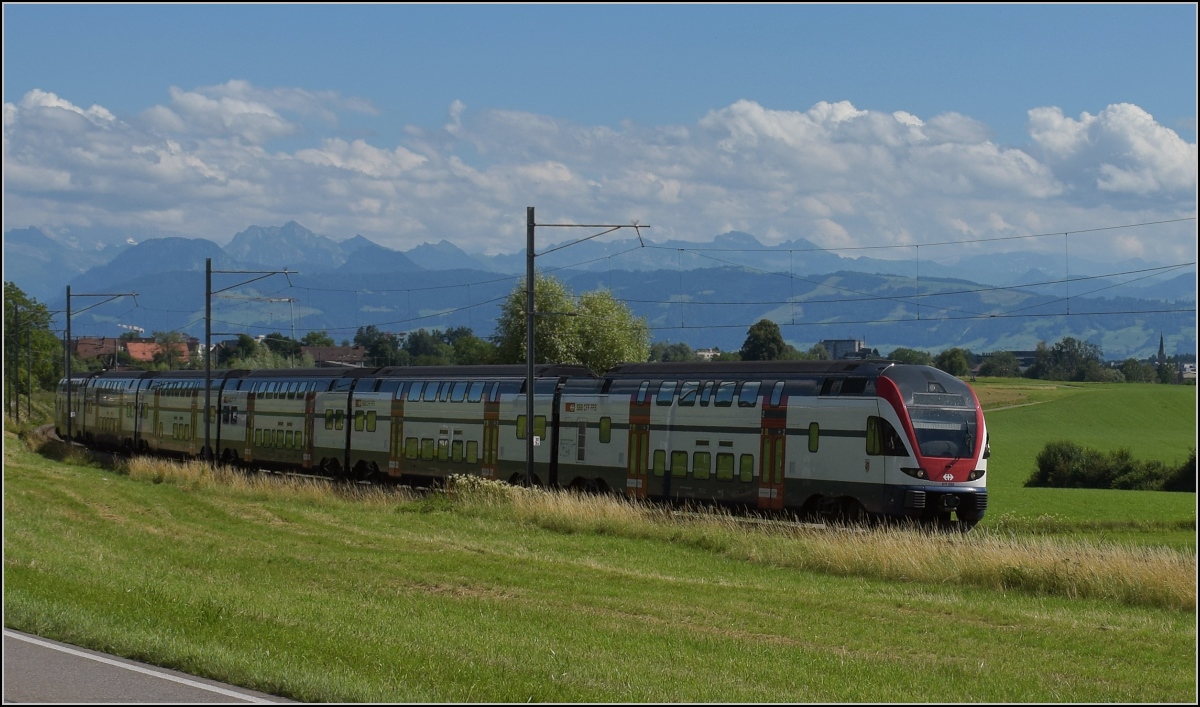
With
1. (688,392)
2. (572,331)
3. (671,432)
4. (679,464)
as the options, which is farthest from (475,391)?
(572,331)

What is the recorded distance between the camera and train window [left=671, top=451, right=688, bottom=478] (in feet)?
114

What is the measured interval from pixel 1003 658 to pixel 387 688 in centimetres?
639

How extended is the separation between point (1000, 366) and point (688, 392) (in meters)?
115

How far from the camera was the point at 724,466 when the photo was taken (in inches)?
1318

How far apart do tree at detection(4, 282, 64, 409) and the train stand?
145 ft

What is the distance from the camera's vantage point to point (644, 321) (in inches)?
4003

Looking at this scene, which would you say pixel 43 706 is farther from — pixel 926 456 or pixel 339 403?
pixel 339 403

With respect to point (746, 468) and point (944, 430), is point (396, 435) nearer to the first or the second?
point (746, 468)

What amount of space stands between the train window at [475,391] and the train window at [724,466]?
1042 centimetres

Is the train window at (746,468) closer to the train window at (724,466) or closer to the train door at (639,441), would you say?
the train window at (724,466)

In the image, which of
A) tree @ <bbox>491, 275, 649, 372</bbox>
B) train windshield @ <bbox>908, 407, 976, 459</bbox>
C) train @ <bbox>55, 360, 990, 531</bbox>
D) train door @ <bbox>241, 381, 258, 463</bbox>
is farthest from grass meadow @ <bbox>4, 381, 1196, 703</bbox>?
tree @ <bbox>491, 275, 649, 372</bbox>

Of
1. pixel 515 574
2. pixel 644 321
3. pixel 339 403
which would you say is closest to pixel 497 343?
pixel 644 321

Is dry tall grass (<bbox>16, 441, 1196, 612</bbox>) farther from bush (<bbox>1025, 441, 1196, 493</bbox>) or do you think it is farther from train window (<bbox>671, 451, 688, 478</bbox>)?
bush (<bbox>1025, 441, 1196, 493</bbox>)

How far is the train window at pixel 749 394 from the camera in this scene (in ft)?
107
